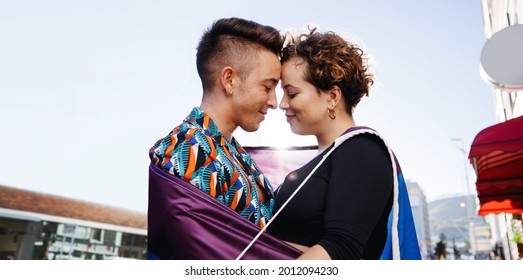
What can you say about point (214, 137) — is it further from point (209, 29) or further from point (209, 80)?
point (209, 29)

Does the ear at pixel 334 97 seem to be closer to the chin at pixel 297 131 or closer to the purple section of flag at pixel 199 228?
the chin at pixel 297 131

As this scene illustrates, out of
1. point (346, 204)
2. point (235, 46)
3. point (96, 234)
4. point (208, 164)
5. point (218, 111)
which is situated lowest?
point (346, 204)

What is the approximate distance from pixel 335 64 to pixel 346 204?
663mm

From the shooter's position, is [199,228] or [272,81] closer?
[199,228]

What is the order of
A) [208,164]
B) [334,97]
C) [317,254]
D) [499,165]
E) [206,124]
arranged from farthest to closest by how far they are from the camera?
[499,165], [334,97], [206,124], [208,164], [317,254]

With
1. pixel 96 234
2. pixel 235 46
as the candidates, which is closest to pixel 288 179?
pixel 235 46

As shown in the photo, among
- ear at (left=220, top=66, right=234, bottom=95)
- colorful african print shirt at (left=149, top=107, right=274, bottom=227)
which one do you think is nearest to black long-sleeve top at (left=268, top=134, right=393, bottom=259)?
colorful african print shirt at (left=149, top=107, right=274, bottom=227)

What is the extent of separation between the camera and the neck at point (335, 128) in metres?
1.90

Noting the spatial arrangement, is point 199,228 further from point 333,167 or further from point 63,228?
point 63,228

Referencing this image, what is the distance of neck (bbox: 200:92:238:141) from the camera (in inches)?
78.4

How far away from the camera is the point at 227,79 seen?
2.00 m

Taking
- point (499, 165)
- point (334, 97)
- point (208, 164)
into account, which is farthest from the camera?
point (499, 165)
